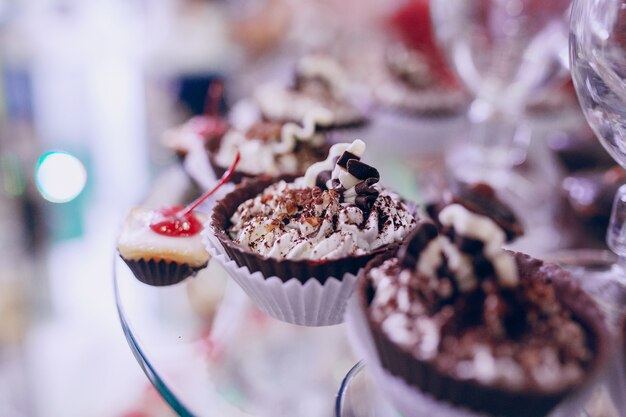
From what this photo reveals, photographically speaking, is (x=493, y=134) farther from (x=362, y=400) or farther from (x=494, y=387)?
(x=494, y=387)

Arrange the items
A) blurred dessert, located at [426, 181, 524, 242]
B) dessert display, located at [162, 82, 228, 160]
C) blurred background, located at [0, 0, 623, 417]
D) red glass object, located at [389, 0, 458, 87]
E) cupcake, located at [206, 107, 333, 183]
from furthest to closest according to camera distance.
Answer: red glass object, located at [389, 0, 458, 87] → blurred background, located at [0, 0, 623, 417] → dessert display, located at [162, 82, 228, 160] → cupcake, located at [206, 107, 333, 183] → blurred dessert, located at [426, 181, 524, 242]

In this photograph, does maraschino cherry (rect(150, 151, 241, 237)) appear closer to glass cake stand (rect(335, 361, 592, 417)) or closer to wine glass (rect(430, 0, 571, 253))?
glass cake stand (rect(335, 361, 592, 417))

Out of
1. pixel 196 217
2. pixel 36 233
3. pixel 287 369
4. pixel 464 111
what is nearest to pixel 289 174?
pixel 196 217

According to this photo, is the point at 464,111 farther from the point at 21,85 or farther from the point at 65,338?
the point at 21,85

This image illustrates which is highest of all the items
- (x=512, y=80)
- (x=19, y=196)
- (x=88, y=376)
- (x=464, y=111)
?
(x=512, y=80)

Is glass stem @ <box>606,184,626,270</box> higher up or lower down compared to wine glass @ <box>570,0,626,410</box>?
lower down

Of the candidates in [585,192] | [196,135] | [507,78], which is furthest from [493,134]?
[196,135]

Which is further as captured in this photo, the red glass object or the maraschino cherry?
the red glass object

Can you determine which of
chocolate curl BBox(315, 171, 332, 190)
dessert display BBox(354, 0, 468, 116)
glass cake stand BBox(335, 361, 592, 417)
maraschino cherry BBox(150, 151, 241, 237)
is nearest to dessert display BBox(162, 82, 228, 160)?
maraschino cherry BBox(150, 151, 241, 237)
